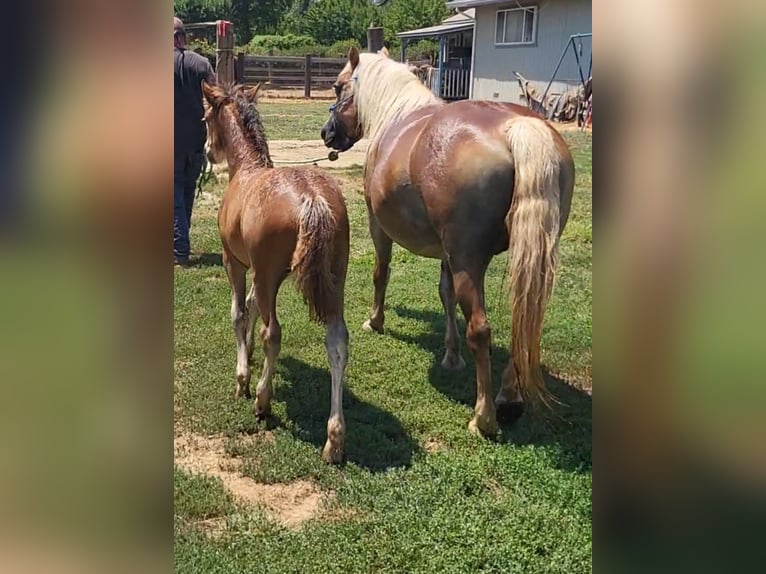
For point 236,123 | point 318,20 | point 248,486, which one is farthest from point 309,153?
point 318,20

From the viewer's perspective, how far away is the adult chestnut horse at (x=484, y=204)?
143 inches

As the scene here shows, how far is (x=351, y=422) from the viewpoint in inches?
168

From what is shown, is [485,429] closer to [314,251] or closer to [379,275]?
[314,251]

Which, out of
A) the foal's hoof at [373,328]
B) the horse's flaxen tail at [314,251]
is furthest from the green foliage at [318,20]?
the horse's flaxen tail at [314,251]

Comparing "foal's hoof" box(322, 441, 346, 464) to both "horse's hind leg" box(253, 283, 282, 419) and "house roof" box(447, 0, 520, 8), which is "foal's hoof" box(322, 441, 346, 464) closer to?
"horse's hind leg" box(253, 283, 282, 419)

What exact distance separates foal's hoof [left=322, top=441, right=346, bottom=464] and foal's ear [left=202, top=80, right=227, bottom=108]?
8.21 ft

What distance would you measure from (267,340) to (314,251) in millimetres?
758

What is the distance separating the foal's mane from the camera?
4.66 metres

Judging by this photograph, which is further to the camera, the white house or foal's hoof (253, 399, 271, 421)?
the white house

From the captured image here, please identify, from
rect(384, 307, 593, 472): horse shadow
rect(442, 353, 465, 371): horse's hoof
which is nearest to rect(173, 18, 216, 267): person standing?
rect(384, 307, 593, 472): horse shadow
